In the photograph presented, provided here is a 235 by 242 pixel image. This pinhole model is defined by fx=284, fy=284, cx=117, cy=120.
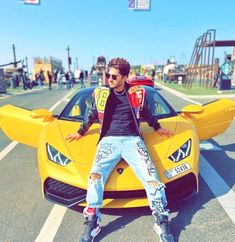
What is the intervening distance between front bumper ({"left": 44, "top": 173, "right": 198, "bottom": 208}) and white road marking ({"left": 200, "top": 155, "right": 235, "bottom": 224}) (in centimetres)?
46

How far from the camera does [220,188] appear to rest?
3.61m

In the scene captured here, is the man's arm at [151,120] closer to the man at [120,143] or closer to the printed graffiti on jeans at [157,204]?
the man at [120,143]

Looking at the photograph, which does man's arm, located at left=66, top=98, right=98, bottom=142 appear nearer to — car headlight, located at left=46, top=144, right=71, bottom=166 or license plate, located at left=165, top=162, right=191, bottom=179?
car headlight, located at left=46, top=144, right=71, bottom=166

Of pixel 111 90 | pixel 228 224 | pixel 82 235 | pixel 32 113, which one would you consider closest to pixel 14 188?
pixel 32 113

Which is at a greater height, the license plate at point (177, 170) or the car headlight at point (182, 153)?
the car headlight at point (182, 153)

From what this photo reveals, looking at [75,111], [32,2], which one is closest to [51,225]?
[75,111]

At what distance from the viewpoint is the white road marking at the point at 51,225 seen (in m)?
2.63

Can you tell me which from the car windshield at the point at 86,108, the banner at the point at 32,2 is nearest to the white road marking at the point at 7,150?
the car windshield at the point at 86,108

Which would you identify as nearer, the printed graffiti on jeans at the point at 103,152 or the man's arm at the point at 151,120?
the printed graffiti on jeans at the point at 103,152

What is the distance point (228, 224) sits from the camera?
9.13 ft

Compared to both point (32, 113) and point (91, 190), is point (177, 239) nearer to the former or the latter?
point (91, 190)

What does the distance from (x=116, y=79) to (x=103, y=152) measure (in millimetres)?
769

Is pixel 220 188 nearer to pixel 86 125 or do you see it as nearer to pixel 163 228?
pixel 163 228

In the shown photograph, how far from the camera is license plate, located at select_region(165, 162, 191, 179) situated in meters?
2.84
